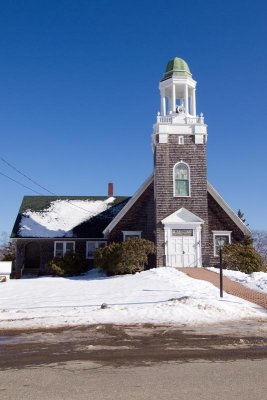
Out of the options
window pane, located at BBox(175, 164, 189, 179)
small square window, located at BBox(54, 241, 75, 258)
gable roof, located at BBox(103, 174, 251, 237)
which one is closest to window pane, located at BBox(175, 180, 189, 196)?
window pane, located at BBox(175, 164, 189, 179)

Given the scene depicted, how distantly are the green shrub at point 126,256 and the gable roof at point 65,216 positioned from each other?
5.29 m

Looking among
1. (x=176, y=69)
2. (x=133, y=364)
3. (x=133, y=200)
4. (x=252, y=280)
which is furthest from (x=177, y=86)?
(x=133, y=364)

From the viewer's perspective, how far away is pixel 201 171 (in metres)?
26.7

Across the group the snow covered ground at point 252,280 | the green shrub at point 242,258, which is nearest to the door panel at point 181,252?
the green shrub at point 242,258

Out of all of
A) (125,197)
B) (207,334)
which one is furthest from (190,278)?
(125,197)

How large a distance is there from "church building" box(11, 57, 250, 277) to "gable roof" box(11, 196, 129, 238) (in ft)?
0.48

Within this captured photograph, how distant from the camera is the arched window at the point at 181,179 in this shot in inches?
1046

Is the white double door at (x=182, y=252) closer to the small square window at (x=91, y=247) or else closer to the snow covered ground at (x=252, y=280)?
the snow covered ground at (x=252, y=280)

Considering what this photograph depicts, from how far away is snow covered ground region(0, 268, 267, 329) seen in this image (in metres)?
11.1

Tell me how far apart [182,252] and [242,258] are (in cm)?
355

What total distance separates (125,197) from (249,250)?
44.2 ft

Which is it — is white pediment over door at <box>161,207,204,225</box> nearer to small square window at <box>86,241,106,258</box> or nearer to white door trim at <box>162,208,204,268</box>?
white door trim at <box>162,208,204,268</box>

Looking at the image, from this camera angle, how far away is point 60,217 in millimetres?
32344

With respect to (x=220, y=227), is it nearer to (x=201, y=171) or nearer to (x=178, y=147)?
(x=201, y=171)
